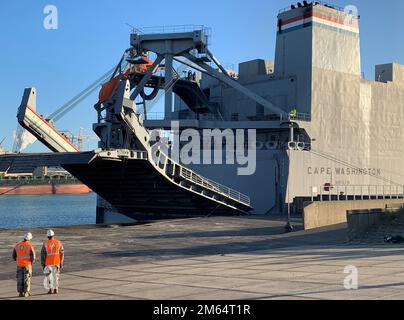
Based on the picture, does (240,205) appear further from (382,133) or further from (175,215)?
(382,133)

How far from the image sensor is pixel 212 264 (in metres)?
16.2

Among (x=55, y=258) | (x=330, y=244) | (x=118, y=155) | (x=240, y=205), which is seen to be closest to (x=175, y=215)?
(x=240, y=205)

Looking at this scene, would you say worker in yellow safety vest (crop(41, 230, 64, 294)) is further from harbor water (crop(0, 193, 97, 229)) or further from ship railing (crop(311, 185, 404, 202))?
harbor water (crop(0, 193, 97, 229))

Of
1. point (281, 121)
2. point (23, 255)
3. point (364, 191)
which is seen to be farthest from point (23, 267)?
point (364, 191)

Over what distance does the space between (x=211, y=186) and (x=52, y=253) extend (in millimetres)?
24794

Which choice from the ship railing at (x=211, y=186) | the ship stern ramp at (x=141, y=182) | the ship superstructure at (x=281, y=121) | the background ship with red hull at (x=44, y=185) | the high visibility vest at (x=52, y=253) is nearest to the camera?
the high visibility vest at (x=52, y=253)

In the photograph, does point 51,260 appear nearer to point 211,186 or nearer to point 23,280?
point 23,280

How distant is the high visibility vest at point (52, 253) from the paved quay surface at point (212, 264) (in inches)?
28.5

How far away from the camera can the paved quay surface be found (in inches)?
439

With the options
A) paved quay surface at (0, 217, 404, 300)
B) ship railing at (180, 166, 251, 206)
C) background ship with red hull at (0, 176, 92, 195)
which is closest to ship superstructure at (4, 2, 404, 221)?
ship railing at (180, 166, 251, 206)

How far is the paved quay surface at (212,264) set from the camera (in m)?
11.1

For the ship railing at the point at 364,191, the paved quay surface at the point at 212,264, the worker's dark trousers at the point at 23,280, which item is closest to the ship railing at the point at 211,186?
the ship railing at the point at 364,191

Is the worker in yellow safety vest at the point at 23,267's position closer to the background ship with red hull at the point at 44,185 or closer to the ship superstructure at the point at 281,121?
the ship superstructure at the point at 281,121
